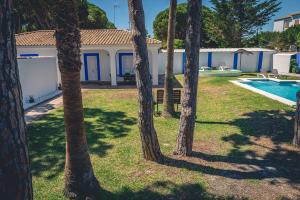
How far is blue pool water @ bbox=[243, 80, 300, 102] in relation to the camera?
20622 mm

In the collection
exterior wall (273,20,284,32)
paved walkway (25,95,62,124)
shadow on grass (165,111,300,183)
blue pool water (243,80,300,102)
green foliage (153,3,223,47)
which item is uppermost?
exterior wall (273,20,284,32)

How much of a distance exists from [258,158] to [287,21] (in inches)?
3155

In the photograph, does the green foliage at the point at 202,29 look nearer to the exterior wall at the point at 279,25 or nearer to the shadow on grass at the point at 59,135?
the shadow on grass at the point at 59,135

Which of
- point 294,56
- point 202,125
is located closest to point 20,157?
point 202,125

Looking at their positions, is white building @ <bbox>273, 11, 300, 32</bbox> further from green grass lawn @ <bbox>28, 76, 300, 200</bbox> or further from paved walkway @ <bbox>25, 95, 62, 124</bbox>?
paved walkway @ <bbox>25, 95, 62, 124</bbox>

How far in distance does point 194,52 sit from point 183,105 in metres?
1.71

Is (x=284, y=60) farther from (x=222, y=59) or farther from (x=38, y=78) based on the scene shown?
(x=38, y=78)

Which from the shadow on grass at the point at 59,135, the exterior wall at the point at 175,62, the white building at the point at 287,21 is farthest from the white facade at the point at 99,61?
the white building at the point at 287,21

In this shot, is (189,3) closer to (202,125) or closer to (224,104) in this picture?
(202,125)

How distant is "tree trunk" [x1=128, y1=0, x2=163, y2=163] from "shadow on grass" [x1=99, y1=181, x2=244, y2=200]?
53.4 inches

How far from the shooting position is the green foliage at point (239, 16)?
44750 millimetres

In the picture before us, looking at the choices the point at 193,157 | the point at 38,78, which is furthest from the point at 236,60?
the point at 193,157

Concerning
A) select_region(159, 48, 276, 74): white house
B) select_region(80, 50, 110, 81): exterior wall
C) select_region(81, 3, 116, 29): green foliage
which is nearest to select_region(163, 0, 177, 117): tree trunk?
select_region(80, 50, 110, 81): exterior wall

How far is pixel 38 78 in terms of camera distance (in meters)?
17.2
